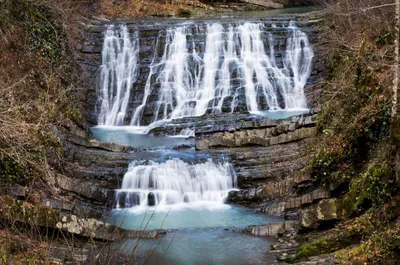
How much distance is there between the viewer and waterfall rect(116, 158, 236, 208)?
12.4 m

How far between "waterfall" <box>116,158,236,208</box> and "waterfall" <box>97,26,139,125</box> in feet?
22.3

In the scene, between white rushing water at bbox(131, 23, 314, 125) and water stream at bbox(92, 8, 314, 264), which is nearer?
water stream at bbox(92, 8, 314, 264)

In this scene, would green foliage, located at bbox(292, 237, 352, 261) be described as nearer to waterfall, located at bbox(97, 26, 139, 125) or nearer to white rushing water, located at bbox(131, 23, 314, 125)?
white rushing water, located at bbox(131, 23, 314, 125)

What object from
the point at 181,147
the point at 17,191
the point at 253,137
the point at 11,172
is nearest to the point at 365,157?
the point at 253,137

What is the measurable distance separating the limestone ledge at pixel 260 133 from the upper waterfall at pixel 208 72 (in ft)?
13.9

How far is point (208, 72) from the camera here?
21.1 m

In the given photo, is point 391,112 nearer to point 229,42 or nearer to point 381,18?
point 381,18

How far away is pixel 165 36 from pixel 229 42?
316cm

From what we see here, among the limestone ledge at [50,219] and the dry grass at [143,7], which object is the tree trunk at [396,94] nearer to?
the limestone ledge at [50,219]

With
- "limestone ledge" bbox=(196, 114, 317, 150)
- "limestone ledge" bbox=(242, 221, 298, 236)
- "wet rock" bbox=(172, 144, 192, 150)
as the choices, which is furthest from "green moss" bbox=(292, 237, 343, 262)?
"wet rock" bbox=(172, 144, 192, 150)

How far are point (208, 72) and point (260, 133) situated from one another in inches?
278

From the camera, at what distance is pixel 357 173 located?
400 inches

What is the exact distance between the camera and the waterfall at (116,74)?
19.8 m

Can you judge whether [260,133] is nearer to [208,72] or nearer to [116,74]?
[208,72]
